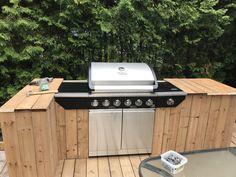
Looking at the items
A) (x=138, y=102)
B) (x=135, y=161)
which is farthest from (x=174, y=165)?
(x=135, y=161)

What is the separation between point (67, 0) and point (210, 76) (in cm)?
242

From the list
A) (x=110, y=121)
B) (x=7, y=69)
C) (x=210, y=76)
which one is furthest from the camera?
(x=210, y=76)

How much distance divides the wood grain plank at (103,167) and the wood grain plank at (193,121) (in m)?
1.02

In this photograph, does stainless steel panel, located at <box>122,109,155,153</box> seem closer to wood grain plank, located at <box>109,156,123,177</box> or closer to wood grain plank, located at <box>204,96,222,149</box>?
wood grain plank, located at <box>109,156,123,177</box>

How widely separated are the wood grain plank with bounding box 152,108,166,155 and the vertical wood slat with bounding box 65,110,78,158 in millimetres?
926

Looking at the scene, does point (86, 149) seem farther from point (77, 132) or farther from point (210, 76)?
point (210, 76)

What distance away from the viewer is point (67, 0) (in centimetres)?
265

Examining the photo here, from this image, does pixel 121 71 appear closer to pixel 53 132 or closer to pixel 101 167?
pixel 53 132

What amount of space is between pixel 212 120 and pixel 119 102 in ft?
3.94

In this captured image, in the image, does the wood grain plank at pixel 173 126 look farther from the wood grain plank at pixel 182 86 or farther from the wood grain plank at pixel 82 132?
the wood grain plank at pixel 82 132

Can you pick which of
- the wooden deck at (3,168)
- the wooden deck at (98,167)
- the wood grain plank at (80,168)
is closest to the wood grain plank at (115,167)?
the wooden deck at (98,167)

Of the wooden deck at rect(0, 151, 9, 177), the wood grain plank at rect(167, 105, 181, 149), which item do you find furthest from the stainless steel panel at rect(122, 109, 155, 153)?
the wooden deck at rect(0, 151, 9, 177)

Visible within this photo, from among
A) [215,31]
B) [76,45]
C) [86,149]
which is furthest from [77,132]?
[215,31]

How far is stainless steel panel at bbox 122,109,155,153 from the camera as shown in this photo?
7.85ft
